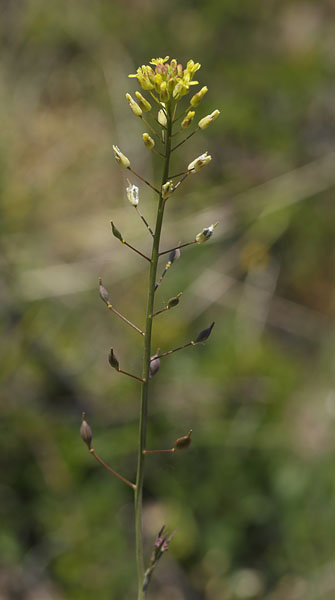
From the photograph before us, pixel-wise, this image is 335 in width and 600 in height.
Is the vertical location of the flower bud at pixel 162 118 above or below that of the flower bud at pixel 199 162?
above

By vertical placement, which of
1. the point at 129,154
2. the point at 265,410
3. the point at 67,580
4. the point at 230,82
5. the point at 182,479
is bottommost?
the point at 67,580

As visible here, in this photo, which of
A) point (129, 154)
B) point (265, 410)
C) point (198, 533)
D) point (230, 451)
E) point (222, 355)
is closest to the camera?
point (198, 533)

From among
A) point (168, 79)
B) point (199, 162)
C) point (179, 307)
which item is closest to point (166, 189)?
point (199, 162)

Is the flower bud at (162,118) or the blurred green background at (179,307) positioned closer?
the flower bud at (162,118)

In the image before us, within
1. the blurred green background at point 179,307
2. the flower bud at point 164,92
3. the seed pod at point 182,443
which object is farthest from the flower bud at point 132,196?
the blurred green background at point 179,307

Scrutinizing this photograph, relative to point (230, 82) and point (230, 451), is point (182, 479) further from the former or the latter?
point (230, 82)

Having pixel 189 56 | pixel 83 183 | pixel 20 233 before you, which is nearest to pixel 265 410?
pixel 20 233

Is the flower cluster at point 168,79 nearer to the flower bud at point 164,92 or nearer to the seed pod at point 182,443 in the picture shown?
the flower bud at point 164,92

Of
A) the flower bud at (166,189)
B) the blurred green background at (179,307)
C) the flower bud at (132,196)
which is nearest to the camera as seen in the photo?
the flower bud at (166,189)
